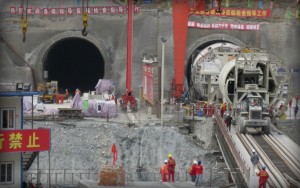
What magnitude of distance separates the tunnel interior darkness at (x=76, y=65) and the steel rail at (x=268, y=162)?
1630cm

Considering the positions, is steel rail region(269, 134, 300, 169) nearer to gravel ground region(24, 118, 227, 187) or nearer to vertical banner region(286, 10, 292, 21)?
gravel ground region(24, 118, 227, 187)

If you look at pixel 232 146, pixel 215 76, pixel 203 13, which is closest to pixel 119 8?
pixel 203 13

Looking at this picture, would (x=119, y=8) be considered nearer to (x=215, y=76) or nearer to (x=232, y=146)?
(x=215, y=76)

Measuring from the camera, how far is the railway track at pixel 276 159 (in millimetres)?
24109

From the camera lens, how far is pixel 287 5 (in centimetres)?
4144

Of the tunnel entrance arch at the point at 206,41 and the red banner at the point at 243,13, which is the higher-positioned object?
the red banner at the point at 243,13

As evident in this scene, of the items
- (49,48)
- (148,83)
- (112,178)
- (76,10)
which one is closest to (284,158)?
(112,178)

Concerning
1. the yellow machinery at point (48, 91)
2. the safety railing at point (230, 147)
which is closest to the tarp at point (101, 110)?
the yellow machinery at point (48, 91)

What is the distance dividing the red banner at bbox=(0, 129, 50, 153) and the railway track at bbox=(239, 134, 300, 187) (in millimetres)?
6638

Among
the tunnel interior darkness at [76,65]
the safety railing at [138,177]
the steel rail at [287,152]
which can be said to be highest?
the tunnel interior darkness at [76,65]

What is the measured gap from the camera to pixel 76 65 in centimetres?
4628

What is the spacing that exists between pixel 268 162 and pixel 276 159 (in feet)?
1.97

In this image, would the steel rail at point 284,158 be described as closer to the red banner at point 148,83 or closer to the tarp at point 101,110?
the red banner at point 148,83

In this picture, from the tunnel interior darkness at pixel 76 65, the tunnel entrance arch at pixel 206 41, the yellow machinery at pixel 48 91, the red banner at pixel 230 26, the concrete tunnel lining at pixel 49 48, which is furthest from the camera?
the tunnel interior darkness at pixel 76 65
